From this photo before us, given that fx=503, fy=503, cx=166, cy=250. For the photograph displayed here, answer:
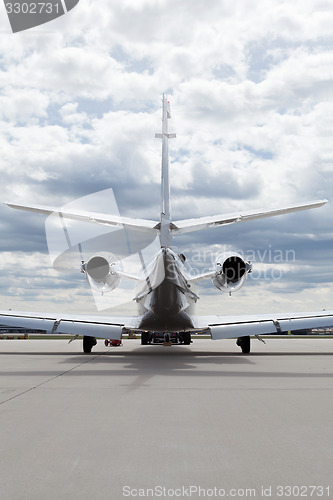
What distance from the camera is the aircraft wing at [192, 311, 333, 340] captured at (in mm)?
19000

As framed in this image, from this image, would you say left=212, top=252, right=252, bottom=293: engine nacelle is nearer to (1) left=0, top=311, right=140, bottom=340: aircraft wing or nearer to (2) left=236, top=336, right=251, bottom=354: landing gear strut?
(1) left=0, top=311, right=140, bottom=340: aircraft wing

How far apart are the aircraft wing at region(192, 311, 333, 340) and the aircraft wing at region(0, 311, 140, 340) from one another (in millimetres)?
3252

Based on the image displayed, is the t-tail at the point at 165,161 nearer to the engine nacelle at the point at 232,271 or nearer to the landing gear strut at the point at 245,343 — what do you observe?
the engine nacelle at the point at 232,271

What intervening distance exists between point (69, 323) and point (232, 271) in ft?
21.2

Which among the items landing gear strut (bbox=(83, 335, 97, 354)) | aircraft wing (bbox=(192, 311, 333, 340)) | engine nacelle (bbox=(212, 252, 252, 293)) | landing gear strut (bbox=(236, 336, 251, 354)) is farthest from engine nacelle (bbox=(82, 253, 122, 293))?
landing gear strut (bbox=(236, 336, 251, 354))

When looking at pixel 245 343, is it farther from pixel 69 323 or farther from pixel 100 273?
pixel 69 323
